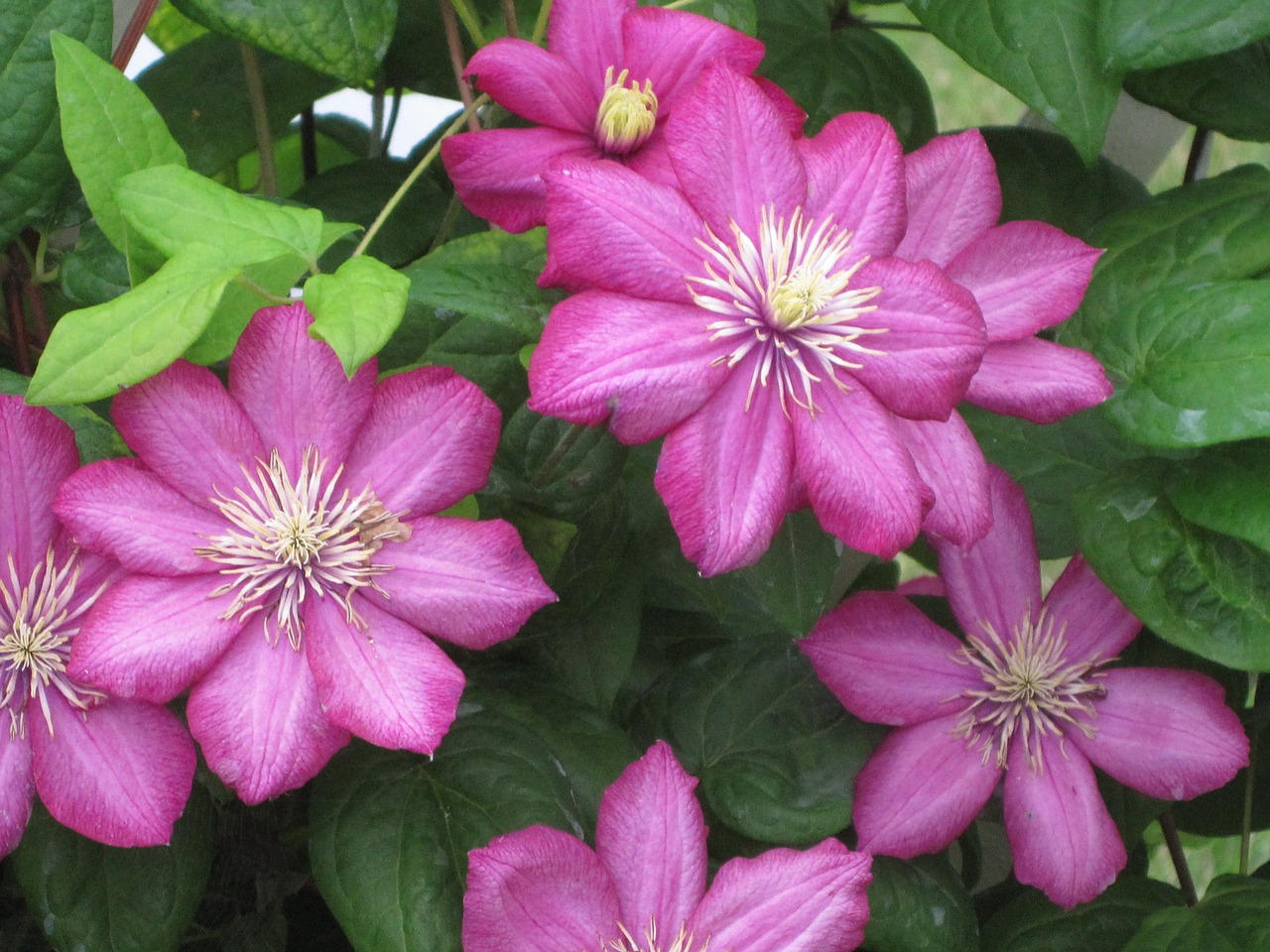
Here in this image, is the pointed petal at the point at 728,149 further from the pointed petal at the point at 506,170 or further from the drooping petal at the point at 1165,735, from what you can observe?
the drooping petal at the point at 1165,735

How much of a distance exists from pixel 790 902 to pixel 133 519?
0.33 meters

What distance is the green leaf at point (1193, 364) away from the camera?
559 millimetres

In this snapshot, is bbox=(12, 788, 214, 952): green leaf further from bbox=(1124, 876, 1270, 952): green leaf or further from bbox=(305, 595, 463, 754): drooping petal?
bbox=(1124, 876, 1270, 952): green leaf

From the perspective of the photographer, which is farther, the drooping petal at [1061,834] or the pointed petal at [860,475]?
Answer: the drooping petal at [1061,834]

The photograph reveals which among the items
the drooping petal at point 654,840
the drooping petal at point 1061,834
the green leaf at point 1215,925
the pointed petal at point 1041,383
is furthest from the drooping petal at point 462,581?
the green leaf at point 1215,925

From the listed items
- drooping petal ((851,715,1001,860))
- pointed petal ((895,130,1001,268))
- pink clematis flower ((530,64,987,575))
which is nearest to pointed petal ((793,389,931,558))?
pink clematis flower ((530,64,987,575))

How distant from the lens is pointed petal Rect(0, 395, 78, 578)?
53 centimetres

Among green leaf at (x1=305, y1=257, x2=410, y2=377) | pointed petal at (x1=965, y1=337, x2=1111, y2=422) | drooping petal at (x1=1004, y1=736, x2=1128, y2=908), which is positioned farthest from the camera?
drooping petal at (x1=1004, y1=736, x2=1128, y2=908)

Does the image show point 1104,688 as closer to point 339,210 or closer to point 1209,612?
point 1209,612

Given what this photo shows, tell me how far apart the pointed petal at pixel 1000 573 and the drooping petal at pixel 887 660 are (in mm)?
22

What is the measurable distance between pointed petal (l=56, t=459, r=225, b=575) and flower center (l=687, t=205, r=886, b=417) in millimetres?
228

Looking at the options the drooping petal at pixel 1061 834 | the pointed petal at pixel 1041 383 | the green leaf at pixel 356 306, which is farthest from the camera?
the drooping petal at pixel 1061 834

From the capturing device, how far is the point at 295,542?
0.53m

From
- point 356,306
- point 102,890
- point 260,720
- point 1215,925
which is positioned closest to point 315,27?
point 356,306
